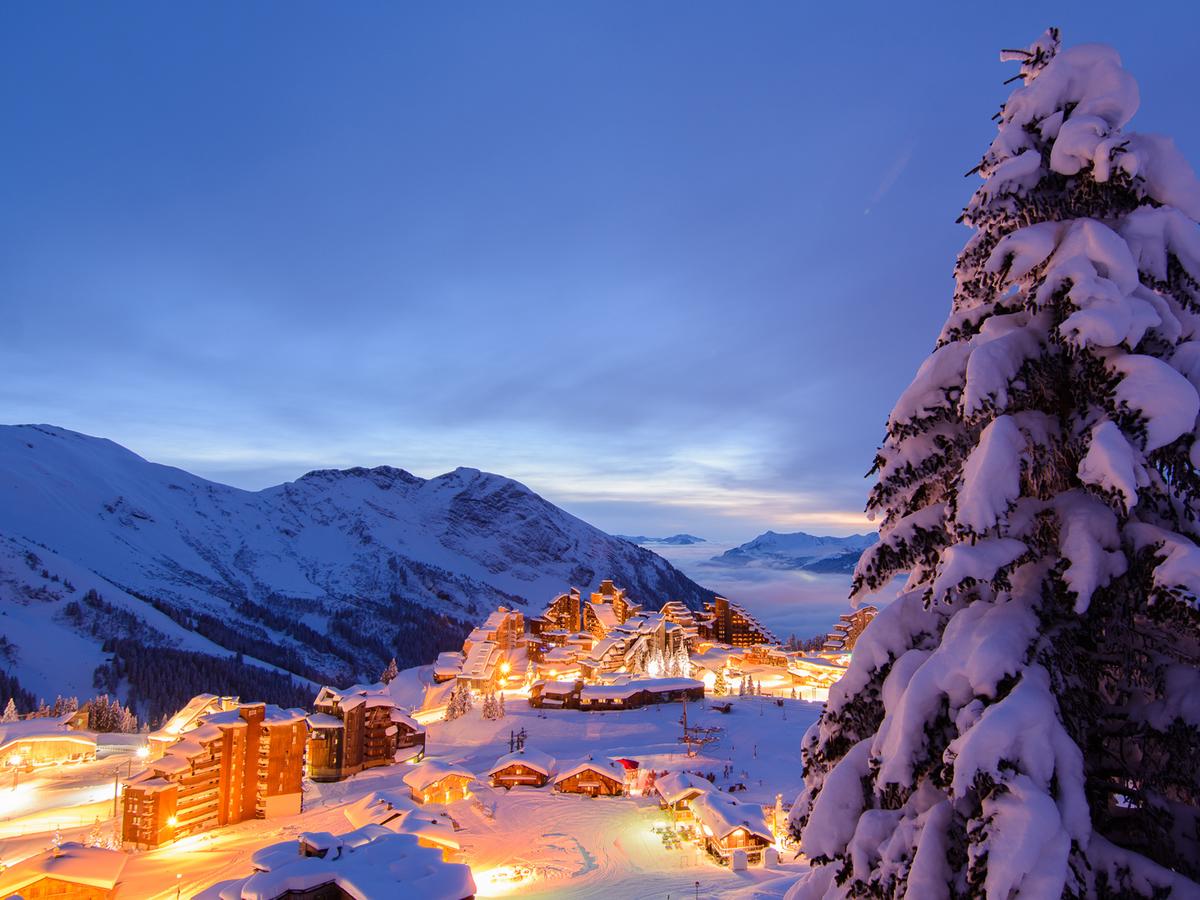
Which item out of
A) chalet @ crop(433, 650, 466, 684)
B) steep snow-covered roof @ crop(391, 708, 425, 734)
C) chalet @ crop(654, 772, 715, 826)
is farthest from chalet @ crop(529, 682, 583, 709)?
chalet @ crop(654, 772, 715, 826)

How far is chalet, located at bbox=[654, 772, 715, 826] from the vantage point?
119 ft

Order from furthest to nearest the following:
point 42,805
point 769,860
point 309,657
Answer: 1. point 309,657
2. point 42,805
3. point 769,860

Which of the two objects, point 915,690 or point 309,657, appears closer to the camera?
point 915,690

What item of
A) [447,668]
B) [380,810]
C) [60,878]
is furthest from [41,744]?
[380,810]

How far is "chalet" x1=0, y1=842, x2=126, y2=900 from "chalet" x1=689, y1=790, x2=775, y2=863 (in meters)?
25.7

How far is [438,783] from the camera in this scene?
1543 inches

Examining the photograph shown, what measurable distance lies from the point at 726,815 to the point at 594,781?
11.5 metres

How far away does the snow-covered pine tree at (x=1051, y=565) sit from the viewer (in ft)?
14.4

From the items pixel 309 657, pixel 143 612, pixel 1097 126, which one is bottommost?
pixel 309 657

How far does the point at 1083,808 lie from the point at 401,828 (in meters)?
34.5

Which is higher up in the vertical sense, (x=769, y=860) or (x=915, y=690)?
Result: (x=915, y=690)

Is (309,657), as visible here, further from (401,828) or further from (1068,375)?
(1068,375)

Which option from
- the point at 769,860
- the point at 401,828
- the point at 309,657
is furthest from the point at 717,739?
the point at 309,657

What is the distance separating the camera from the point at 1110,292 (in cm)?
491
